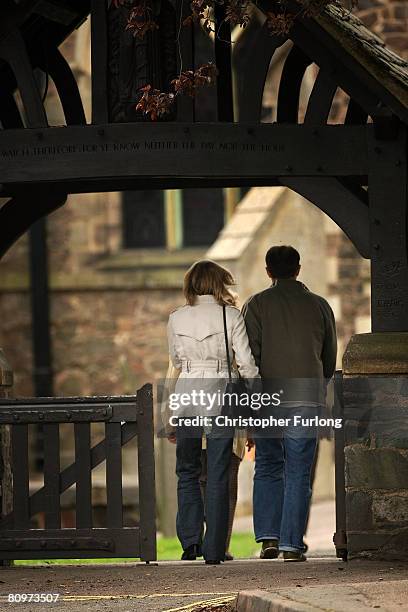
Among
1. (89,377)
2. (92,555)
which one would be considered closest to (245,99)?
(92,555)

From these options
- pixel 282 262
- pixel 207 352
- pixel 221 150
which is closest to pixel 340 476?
pixel 207 352

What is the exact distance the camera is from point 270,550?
951 cm

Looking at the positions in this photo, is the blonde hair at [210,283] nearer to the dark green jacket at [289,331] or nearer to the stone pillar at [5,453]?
the dark green jacket at [289,331]

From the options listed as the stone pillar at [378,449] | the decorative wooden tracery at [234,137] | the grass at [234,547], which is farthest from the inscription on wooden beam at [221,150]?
the grass at [234,547]

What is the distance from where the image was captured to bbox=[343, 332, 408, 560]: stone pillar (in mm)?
8672

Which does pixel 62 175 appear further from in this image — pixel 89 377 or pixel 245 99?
pixel 89 377

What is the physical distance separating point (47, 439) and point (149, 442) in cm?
62

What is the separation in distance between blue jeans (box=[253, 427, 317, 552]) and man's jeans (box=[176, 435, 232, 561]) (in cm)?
34

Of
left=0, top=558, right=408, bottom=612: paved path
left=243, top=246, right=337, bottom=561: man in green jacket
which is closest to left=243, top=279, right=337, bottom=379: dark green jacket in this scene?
left=243, top=246, right=337, bottom=561: man in green jacket

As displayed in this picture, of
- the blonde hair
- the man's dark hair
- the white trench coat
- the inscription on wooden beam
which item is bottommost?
the white trench coat

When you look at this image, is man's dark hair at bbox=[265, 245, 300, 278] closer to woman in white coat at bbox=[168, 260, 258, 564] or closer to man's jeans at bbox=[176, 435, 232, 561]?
woman in white coat at bbox=[168, 260, 258, 564]

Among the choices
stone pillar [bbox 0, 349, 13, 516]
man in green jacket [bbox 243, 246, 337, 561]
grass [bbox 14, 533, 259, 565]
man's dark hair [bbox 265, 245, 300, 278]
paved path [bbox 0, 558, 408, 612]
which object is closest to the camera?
paved path [bbox 0, 558, 408, 612]

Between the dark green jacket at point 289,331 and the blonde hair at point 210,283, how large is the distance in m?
0.20

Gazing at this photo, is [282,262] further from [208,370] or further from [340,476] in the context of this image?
[340,476]
